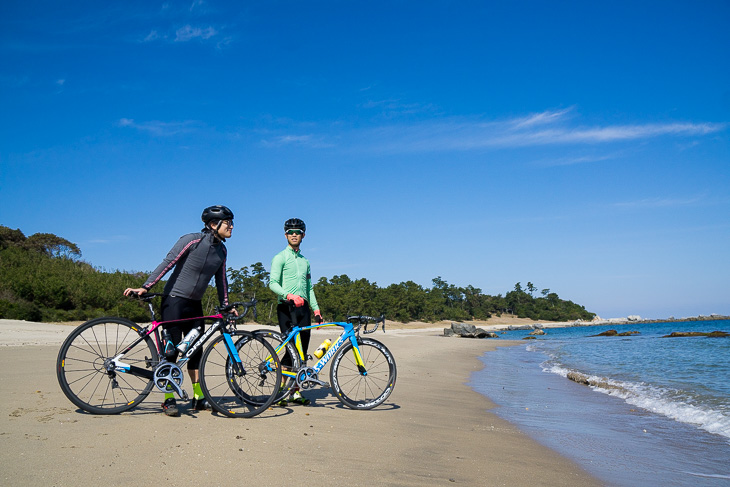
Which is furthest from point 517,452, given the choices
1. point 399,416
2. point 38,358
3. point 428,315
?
point 428,315

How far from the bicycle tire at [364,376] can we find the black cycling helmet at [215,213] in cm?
218

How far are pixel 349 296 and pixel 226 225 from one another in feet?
222

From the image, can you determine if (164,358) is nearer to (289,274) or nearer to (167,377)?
(167,377)

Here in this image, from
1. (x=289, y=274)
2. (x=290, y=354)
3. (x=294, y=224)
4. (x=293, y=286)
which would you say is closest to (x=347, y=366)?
(x=290, y=354)

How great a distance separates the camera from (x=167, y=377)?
192 inches

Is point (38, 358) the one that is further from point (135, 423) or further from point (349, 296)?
point (349, 296)

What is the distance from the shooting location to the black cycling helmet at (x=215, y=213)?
5.30 m

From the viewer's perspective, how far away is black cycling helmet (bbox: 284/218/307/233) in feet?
20.6

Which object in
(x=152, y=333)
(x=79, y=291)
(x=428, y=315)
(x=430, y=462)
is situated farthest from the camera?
(x=428, y=315)

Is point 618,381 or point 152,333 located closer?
point 152,333

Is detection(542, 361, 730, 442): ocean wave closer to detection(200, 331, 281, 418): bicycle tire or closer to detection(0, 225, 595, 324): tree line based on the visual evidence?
detection(200, 331, 281, 418): bicycle tire

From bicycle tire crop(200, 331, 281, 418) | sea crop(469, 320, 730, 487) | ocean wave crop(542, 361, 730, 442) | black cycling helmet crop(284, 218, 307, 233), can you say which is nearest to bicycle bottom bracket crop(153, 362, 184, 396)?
bicycle tire crop(200, 331, 281, 418)

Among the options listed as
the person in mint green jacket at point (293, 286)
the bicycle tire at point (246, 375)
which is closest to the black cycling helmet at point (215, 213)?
the person in mint green jacket at point (293, 286)

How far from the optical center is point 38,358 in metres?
9.54
